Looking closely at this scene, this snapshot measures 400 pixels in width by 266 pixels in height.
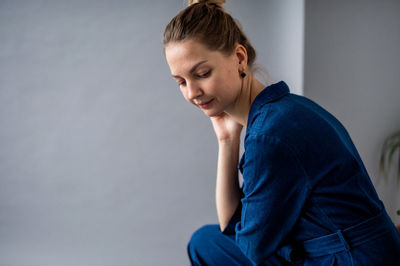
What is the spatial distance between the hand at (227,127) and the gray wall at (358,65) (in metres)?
0.56

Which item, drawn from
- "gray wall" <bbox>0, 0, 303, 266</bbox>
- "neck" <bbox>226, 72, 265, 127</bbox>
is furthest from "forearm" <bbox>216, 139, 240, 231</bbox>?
"gray wall" <bbox>0, 0, 303, 266</bbox>

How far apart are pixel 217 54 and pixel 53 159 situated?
110cm

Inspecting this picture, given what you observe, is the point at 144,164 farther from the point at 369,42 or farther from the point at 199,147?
the point at 369,42

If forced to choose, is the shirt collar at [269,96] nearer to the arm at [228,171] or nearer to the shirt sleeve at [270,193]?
the shirt sleeve at [270,193]

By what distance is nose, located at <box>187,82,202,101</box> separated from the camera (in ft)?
2.53

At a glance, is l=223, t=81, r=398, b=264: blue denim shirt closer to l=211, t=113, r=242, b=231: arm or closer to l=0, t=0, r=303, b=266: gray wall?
l=211, t=113, r=242, b=231: arm

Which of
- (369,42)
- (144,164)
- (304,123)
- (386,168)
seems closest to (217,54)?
(304,123)

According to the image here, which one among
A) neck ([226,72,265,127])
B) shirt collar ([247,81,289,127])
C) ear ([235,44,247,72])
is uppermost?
ear ([235,44,247,72])

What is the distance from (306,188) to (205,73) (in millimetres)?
350

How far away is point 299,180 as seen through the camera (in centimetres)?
65

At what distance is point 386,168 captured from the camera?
161 centimetres

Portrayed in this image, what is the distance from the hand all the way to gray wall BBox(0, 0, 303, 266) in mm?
474

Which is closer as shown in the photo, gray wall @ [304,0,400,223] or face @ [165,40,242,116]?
face @ [165,40,242,116]

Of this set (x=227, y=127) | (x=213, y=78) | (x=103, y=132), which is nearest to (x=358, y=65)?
(x=227, y=127)
